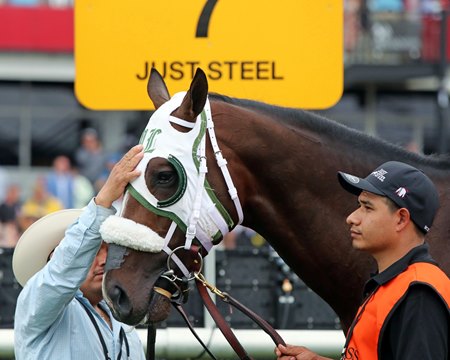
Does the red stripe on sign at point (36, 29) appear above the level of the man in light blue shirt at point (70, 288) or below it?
above

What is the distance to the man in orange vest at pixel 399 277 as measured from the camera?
2.92 meters

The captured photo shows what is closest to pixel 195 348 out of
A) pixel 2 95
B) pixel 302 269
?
pixel 302 269

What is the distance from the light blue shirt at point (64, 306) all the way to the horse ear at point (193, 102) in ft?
1.46

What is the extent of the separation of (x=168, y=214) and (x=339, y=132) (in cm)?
83

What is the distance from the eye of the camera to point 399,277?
3.09 m

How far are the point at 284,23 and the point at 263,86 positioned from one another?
0.31 m

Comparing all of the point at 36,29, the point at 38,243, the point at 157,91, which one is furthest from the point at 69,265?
the point at 36,29

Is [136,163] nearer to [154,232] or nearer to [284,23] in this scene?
[154,232]

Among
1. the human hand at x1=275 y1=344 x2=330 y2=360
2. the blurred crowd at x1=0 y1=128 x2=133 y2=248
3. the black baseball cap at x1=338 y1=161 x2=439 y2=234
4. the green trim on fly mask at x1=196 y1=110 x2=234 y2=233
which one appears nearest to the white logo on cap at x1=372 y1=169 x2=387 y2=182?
the black baseball cap at x1=338 y1=161 x2=439 y2=234

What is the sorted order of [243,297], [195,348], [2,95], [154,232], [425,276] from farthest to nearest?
1. [2,95]
2. [243,297]
3. [195,348]
4. [154,232]
5. [425,276]

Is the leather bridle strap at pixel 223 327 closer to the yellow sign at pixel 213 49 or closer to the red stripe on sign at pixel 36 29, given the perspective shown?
Answer: the yellow sign at pixel 213 49

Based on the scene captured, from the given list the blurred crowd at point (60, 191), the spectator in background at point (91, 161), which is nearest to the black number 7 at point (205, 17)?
the blurred crowd at point (60, 191)

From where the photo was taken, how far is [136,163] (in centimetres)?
371

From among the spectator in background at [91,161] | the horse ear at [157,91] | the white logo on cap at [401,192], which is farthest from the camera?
the spectator in background at [91,161]
